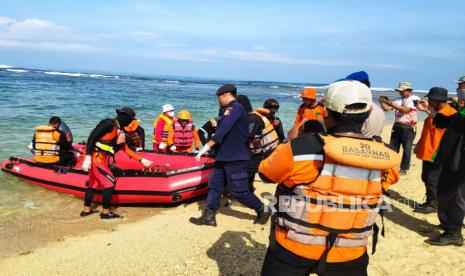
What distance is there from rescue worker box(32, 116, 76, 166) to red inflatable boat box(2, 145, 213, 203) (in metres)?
0.19

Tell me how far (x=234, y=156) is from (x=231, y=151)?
63 millimetres

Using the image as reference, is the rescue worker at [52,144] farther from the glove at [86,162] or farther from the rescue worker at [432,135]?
the rescue worker at [432,135]

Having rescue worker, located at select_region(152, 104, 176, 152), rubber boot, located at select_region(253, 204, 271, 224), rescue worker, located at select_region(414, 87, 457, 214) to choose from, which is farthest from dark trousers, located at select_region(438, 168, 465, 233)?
rescue worker, located at select_region(152, 104, 176, 152)

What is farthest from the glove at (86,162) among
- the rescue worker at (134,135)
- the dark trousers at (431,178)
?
the dark trousers at (431,178)

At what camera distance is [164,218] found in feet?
16.2

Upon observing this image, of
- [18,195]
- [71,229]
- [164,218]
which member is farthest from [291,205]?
[18,195]

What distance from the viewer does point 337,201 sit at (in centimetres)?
173

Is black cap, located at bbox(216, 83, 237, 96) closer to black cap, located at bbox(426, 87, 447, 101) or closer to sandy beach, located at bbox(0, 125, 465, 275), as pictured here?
sandy beach, located at bbox(0, 125, 465, 275)

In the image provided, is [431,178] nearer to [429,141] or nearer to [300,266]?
[429,141]

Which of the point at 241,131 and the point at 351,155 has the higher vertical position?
the point at 351,155

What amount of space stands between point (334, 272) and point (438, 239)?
264 cm

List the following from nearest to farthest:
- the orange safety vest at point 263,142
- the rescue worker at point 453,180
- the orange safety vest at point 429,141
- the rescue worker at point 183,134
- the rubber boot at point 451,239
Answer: the rescue worker at point 453,180, the rubber boot at point 451,239, the orange safety vest at point 429,141, the orange safety vest at point 263,142, the rescue worker at point 183,134

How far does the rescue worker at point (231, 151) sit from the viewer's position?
408 cm

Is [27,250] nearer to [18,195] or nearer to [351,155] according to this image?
[18,195]
